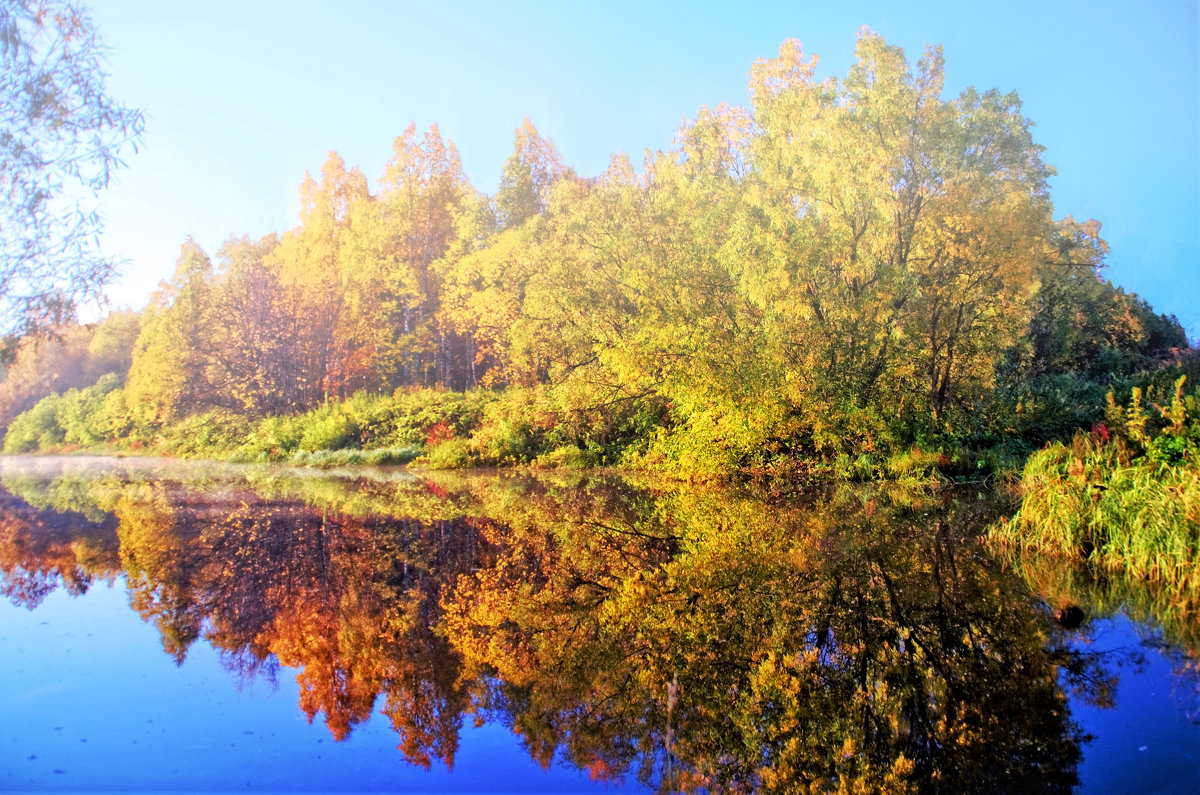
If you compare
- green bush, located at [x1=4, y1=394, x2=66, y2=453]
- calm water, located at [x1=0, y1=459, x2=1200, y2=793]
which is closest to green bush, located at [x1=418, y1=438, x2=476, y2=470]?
calm water, located at [x1=0, y1=459, x2=1200, y2=793]

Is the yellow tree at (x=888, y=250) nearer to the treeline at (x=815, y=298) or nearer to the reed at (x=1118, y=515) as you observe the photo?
the treeline at (x=815, y=298)

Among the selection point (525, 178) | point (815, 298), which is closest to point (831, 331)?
point (815, 298)

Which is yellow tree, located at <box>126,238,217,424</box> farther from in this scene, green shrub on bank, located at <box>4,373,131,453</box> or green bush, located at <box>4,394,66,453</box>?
green bush, located at <box>4,394,66,453</box>

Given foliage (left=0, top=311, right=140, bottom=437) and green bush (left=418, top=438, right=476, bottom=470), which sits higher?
foliage (left=0, top=311, right=140, bottom=437)

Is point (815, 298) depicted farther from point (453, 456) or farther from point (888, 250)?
point (453, 456)

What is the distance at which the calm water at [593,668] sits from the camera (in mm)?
2904

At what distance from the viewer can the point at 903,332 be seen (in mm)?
13578

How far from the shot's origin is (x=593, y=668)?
12.6 feet

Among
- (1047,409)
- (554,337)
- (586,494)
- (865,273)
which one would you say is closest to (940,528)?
(586,494)

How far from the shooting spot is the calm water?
2.90 metres

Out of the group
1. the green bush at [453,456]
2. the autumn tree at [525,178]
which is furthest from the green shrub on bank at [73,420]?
the green bush at [453,456]

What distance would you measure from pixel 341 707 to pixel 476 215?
25.9 meters

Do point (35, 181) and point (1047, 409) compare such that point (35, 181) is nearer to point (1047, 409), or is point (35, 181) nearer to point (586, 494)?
point (586, 494)

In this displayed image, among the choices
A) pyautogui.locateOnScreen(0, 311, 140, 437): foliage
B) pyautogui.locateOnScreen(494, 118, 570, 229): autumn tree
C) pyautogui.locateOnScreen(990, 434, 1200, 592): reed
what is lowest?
pyautogui.locateOnScreen(990, 434, 1200, 592): reed
